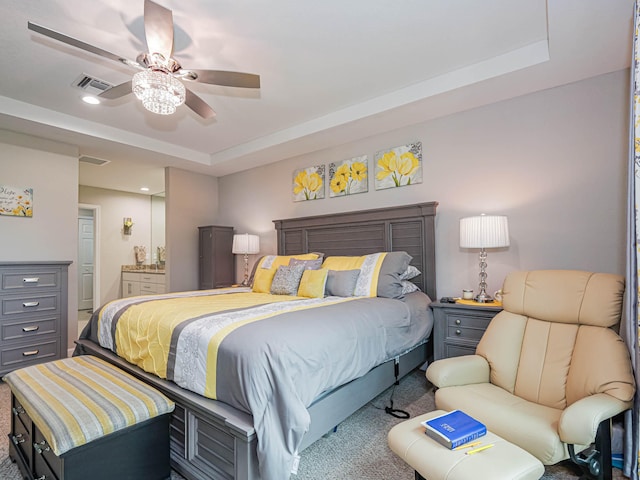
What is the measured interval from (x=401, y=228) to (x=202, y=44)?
240 centimetres

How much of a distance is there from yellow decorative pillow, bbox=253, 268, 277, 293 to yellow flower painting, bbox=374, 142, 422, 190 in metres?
1.53

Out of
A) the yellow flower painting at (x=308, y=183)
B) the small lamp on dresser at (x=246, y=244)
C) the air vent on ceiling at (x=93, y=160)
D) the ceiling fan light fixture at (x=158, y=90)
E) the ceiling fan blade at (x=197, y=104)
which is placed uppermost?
the air vent on ceiling at (x=93, y=160)

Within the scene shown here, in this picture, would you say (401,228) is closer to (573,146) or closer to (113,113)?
(573,146)

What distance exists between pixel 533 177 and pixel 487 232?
68 cm

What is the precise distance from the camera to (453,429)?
1.41m

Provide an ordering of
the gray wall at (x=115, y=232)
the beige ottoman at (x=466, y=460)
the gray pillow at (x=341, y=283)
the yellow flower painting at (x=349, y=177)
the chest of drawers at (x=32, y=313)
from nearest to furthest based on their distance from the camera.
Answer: the beige ottoman at (x=466, y=460) < the gray pillow at (x=341, y=283) < the chest of drawers at (x=32, y=313) < the yellow flower painting at (x=349, y=177) < the gray wall at (x=115, y=232)

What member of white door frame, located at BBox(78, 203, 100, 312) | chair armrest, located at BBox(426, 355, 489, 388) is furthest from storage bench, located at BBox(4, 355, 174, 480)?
white door frame, located at BBox(78, 203, 100, 312)

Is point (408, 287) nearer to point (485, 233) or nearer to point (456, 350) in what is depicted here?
point (456, 350)

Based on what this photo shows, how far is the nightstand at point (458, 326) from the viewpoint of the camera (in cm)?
258

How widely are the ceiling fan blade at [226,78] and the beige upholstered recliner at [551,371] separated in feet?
7.05

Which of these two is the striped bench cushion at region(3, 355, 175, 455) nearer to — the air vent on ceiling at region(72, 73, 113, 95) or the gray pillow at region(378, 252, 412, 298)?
the gray pillow at region(378, 252, 412, 298)

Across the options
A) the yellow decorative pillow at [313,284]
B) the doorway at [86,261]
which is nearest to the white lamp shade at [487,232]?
the yellow decorative pillow at [313,284]

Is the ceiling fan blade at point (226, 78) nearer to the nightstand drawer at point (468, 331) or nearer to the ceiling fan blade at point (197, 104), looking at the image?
the ceiling fan blade at point (197, 104)

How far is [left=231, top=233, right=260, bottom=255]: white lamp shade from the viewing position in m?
4.67
